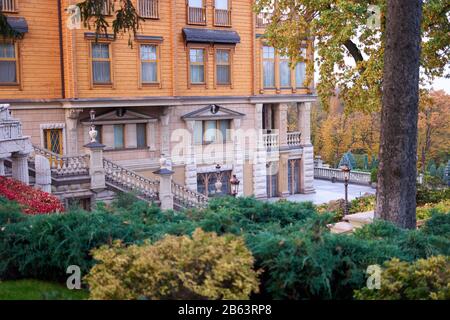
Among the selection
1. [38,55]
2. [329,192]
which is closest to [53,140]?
[38,55]

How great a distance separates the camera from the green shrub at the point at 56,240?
26.9 feet

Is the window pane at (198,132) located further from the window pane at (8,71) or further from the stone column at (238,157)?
the window pane at (8,71)

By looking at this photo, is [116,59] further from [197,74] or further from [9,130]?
[9,130]

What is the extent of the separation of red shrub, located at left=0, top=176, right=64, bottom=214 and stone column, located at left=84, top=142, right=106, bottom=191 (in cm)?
458

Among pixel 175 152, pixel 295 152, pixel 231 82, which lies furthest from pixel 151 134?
pixel 295 152

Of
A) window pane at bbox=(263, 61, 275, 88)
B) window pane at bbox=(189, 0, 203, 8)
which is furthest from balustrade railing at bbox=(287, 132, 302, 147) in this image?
window pane at bbox=(189, 0, 203, 8)

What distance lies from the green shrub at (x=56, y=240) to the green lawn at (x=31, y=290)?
0.74 feet

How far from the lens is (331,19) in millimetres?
20844

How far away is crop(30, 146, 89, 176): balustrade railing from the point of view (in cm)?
2220

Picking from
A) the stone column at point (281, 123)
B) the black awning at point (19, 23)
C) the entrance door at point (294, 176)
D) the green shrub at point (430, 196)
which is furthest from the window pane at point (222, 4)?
the green shrub at point (430, 196)

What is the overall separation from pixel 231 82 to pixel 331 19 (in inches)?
464

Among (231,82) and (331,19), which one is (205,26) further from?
(331,19)

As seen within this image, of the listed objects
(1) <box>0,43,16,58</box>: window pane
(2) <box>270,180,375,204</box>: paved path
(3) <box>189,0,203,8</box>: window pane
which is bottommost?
(2) <box>270,180,375,204</box>: paved path

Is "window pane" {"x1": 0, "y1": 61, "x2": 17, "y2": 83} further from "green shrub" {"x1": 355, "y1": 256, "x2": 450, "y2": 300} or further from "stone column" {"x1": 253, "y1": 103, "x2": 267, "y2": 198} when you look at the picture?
"green shrub" {"x1": 355, "y1": 256, "x2": 450, "y2": 300}
